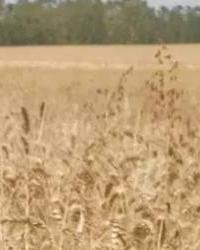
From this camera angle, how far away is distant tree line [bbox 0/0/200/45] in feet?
189

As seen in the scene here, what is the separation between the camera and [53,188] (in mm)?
2740

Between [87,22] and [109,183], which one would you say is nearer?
[109,183]

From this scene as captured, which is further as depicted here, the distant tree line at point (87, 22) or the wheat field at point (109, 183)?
the distant tree line at point (87, 22)

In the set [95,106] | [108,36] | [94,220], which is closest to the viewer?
[94,220]

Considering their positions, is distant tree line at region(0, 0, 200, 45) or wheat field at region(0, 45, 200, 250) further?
distant tree line at region(0, 0, 200, 45)

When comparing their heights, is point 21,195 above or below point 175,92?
below

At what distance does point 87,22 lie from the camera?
6356cm

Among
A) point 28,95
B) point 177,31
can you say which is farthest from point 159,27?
point 28,95

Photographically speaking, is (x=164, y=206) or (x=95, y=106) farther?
(x=95, y=106)

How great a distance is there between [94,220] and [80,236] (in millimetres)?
63

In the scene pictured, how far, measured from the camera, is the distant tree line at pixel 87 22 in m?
57.6

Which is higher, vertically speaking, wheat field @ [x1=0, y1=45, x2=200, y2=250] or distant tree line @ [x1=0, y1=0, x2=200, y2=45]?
distant tree line @ [x1=0, y1=0, x2=200, y2=45]

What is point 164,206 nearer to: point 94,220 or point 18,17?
point 94,220

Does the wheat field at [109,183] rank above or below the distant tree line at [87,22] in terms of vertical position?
below
